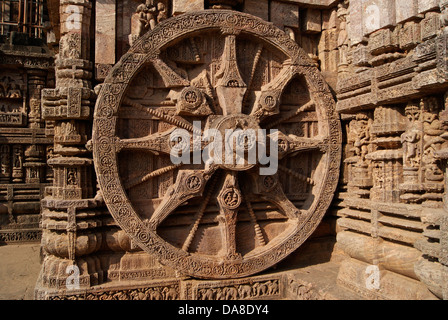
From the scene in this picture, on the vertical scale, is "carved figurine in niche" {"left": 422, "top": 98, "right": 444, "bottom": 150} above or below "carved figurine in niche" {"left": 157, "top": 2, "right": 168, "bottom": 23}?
below

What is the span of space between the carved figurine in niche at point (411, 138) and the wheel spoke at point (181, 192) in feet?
7.08

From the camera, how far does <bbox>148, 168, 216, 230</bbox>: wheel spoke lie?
17.2 ft

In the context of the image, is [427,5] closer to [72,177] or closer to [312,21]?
[312,21]

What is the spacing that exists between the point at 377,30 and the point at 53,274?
4495 mm

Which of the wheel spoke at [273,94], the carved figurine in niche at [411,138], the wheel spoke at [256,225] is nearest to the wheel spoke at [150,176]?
the wheel spoke at [256,225]

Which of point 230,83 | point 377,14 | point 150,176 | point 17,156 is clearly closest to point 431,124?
point 377,14

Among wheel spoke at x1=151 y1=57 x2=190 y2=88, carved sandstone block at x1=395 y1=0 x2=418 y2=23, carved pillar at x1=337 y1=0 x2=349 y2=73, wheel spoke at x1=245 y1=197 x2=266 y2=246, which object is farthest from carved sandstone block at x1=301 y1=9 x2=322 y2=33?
wheel spoke at x1=245 y1=197 x2=266 y2=246

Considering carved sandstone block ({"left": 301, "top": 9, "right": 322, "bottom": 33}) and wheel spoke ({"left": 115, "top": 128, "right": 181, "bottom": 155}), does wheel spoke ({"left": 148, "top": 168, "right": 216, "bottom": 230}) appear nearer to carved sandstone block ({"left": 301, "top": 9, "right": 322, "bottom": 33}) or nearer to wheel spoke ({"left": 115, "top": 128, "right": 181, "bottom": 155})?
wheel spoke ({"left": 115, "top": 128, "right": 181, "bottom": 155})

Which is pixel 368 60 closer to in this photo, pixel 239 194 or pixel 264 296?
pixel 239 194

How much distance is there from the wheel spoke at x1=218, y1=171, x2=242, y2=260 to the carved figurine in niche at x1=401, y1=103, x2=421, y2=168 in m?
1.96

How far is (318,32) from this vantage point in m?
6.56

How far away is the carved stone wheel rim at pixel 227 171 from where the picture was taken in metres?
5.08

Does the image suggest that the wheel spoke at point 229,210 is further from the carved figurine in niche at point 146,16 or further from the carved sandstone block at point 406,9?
the carved sandstone block at point 406,9

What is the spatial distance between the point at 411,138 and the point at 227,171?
212 cm
